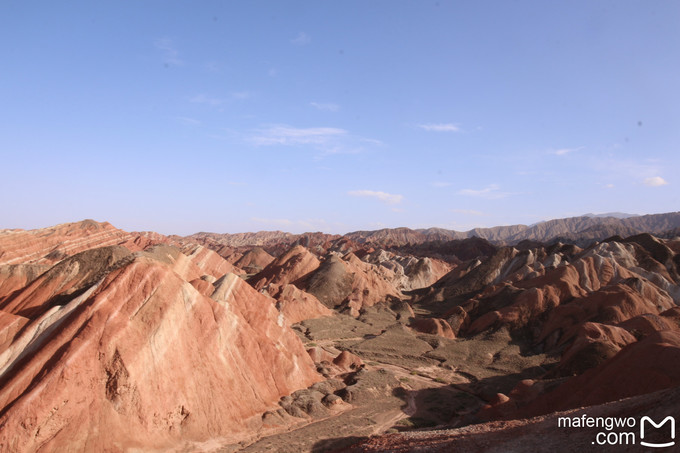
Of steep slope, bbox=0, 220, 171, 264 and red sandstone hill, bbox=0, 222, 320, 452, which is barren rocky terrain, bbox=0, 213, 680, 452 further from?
steep slope, bbox=0, 220, 171, 264

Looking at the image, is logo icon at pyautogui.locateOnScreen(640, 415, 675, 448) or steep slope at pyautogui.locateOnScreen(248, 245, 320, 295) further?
steep slope at pyautogui.locateOnScreen(248, 245, 320, 295)

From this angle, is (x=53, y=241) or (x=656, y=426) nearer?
(x=656, y=426)

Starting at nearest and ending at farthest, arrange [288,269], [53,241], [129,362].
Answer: [129,362] → [53,241] → [288,269]

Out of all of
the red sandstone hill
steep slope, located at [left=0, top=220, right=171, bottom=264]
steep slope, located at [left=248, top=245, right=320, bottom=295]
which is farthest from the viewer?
steep slope, located at [left=248, top=245, right=320, bottom=295]

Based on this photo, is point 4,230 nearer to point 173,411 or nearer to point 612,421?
point 173,411

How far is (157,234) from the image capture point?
→ 425 feet

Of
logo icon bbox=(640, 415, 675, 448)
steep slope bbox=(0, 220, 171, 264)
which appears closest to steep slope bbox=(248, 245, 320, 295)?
steep slope bbox=(0, 220, 171, 264)

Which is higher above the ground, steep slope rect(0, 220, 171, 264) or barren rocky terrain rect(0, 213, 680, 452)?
steep slope rect(0, 220, 171, 264)

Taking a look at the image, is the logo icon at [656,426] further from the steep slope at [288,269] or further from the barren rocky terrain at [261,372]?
the steep slope at [288,269]

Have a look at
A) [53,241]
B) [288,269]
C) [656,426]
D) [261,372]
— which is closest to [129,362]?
[261,372]

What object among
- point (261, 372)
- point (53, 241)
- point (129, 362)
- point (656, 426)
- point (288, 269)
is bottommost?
point (261, 372)

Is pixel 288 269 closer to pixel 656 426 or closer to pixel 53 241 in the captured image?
pixel 53 241

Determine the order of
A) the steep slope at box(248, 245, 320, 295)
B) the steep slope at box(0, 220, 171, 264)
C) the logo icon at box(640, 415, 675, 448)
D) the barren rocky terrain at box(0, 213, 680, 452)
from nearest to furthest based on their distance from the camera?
the logo icon at box(640, 415, 675, 448), the barren rocky terrain at box(0, 213, 680, 452), the steep slope at box(0, 220, 171, 264), the steep slope at box(248, 245, 320, 295)

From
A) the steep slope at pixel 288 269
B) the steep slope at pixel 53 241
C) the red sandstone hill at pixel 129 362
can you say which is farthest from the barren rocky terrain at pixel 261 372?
the steep slope at pixel 53 241
